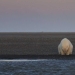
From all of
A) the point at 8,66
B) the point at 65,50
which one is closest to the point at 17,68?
the point at 8,66

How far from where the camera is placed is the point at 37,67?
82.4 feet

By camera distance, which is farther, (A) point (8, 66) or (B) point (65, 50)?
(B) point (65, 50)

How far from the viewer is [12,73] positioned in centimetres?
2278

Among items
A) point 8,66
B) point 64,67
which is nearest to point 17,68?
point 8,66

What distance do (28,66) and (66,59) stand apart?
257 cm

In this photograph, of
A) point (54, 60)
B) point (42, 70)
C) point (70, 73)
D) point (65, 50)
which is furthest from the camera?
point (65, 50)

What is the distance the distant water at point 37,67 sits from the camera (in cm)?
2308

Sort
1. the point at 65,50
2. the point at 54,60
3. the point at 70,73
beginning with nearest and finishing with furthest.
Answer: the point at 70,73, the point at 54,60, the point at 65,50

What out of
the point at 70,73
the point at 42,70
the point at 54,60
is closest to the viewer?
the point at 70,73

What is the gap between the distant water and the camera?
23.1 meters

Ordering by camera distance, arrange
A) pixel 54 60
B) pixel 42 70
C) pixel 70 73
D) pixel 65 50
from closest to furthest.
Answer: pixel 70 73 → pixel 42 70 → pixel 54 60 → pixel 65 50

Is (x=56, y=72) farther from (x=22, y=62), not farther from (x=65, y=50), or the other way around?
(x=65, y=50)

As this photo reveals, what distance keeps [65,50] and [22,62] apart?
24.7ft

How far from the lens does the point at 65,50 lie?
33625 millimetres
